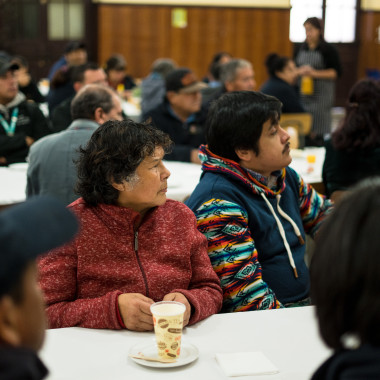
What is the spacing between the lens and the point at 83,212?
1957 mm

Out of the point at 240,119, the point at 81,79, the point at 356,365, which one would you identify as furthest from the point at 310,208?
the point at 81,79

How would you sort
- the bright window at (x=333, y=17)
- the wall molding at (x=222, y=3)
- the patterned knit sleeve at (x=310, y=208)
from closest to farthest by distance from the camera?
the patterned knit sleeve at (x=310, y=208)
the bright window at (x=333, y=17)
the wall molding at (x=222, y=3)

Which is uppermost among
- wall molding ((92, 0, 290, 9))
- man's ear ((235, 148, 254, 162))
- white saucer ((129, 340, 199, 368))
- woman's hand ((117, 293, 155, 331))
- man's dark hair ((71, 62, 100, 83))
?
wall molding ((92, 0, 290, 9))

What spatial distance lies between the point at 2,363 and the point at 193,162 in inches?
149

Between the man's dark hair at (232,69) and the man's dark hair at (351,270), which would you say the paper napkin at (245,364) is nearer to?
the man's dark hair at (351,270)

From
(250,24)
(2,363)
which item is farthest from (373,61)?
(2,363)

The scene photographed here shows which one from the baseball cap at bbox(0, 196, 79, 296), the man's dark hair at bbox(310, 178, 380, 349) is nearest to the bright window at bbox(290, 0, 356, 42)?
the man's dark hair at bbox(310, 178, 380, 349)

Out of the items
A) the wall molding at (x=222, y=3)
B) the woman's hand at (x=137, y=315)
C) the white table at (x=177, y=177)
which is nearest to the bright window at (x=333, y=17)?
the wall molding at (x=222, y=3)

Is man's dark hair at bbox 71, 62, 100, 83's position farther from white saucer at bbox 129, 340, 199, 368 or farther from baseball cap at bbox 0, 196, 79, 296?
baseball cap at bbox 0, 196, 79, 296

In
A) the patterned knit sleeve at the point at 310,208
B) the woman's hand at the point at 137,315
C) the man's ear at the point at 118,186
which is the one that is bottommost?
the woman's hand at the point at 137,315

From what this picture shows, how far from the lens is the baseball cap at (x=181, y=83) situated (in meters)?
5.18

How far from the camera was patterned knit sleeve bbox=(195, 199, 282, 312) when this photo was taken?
215cm

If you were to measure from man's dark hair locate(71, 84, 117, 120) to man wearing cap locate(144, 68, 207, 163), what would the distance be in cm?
135

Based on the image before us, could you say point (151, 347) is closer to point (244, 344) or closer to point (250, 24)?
point (244, 344)
